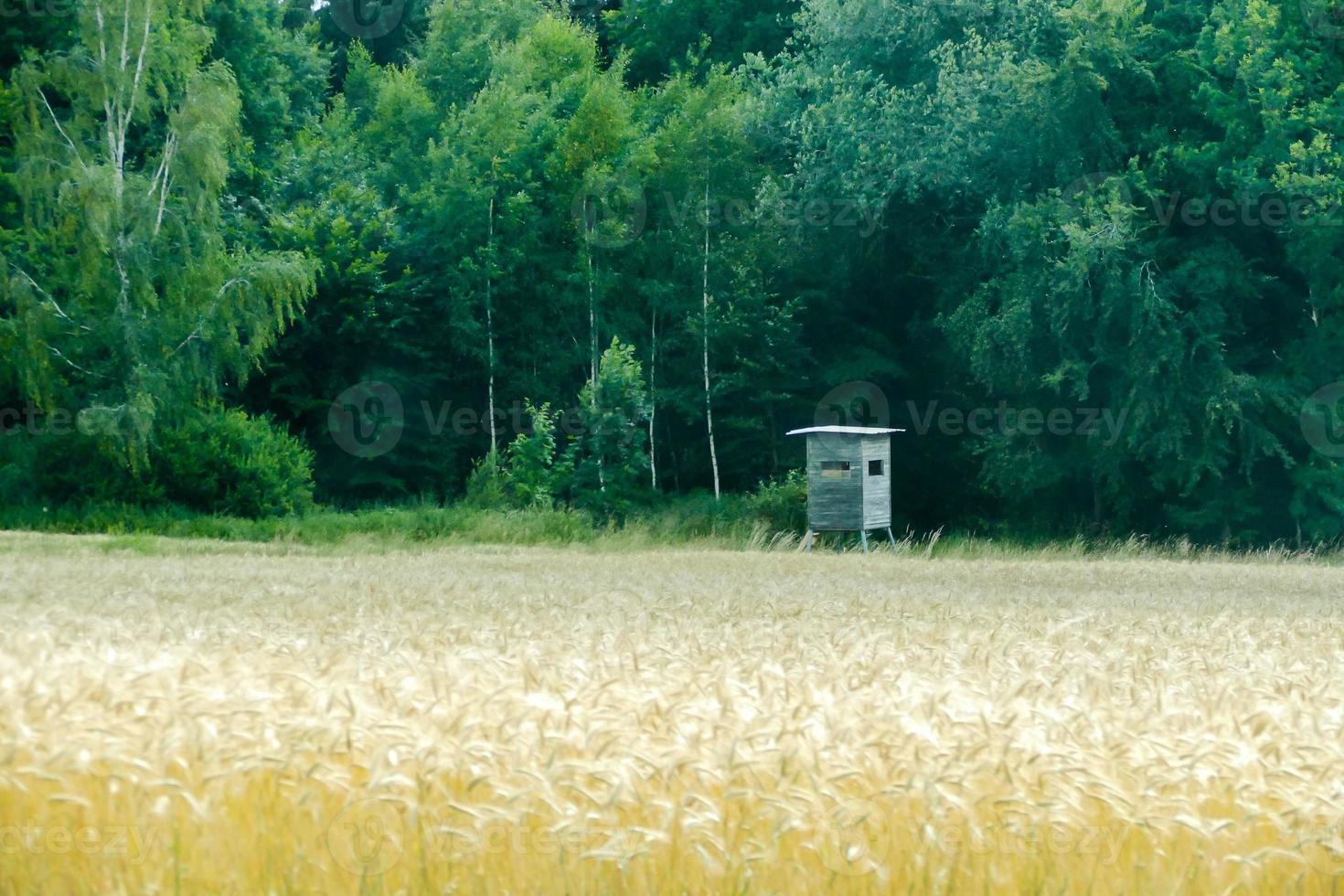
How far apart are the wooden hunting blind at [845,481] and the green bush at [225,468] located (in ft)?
32.2

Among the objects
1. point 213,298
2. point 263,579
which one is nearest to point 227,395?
point 213,298

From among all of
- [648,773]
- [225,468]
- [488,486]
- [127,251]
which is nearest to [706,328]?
[488,486]

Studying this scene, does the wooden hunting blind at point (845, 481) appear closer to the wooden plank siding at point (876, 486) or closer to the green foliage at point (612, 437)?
the wooden plank siding at point (876, 486)

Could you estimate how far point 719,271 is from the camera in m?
34.1

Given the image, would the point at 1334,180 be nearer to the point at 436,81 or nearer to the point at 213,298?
the point at 213,298

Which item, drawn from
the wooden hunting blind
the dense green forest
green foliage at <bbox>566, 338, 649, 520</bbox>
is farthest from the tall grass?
green foliage at <bbox>566, 338, 649, 520</bbox>

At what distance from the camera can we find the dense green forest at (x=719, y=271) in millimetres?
27422

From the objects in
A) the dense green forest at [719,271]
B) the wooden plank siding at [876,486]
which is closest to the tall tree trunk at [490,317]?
the dense green forest at [719,271]

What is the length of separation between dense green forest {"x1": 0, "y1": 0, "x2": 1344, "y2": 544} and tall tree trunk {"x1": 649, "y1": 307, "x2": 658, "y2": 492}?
0.18 metres

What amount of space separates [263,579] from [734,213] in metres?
23.0

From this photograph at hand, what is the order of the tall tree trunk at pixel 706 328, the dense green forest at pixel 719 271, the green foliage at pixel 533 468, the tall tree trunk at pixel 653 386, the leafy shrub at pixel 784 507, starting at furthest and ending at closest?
the tall tree trunk at pixel 706 328
the tall tree trunk at pixel 653 386
the leafy shrub at pixel 784 507
the green foliage at pixel 533 468
the dense green forest at pixel 719 271

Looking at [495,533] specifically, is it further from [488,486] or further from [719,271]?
[719,271]

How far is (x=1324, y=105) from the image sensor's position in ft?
90.2

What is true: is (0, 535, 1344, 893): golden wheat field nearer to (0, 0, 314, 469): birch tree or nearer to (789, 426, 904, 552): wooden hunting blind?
(789, 426, 904, 552): wooden hunting blind
